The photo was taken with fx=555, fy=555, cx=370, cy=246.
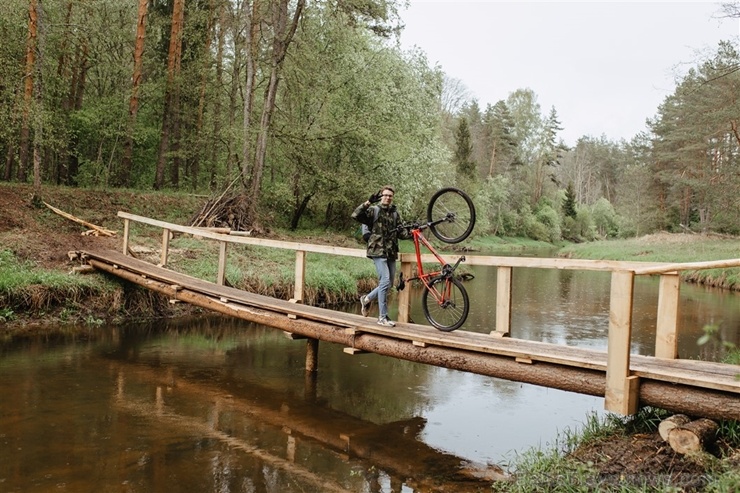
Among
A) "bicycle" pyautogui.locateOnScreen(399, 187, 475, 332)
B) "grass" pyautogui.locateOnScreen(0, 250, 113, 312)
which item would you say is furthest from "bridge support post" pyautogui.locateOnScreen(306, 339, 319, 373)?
"grass" pyautogui.locateOnScreen(0, 250, 113, 312)

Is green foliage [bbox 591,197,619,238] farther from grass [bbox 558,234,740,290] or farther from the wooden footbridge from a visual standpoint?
the wooden footbridge

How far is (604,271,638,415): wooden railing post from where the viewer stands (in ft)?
17.0

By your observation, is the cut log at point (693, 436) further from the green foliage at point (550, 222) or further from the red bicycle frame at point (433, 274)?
the green foliage at point (550, 222)

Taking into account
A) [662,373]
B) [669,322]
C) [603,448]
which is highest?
[669,322]

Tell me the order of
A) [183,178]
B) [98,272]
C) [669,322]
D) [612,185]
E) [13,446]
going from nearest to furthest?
[669,322] < [13,446] < [98,272] < [183,178] < [612,185]

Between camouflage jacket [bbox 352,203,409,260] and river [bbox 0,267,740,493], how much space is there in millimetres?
2318

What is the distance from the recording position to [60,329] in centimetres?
1166

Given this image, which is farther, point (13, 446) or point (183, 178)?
point (183, 178)

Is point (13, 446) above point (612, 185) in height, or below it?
below

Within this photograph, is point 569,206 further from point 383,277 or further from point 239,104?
point 383,277

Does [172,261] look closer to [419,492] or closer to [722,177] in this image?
[419,492]

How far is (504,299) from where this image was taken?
671cm

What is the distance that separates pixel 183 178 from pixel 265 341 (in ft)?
58.2

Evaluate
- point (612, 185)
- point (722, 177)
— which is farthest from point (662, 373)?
point (612, 185)
